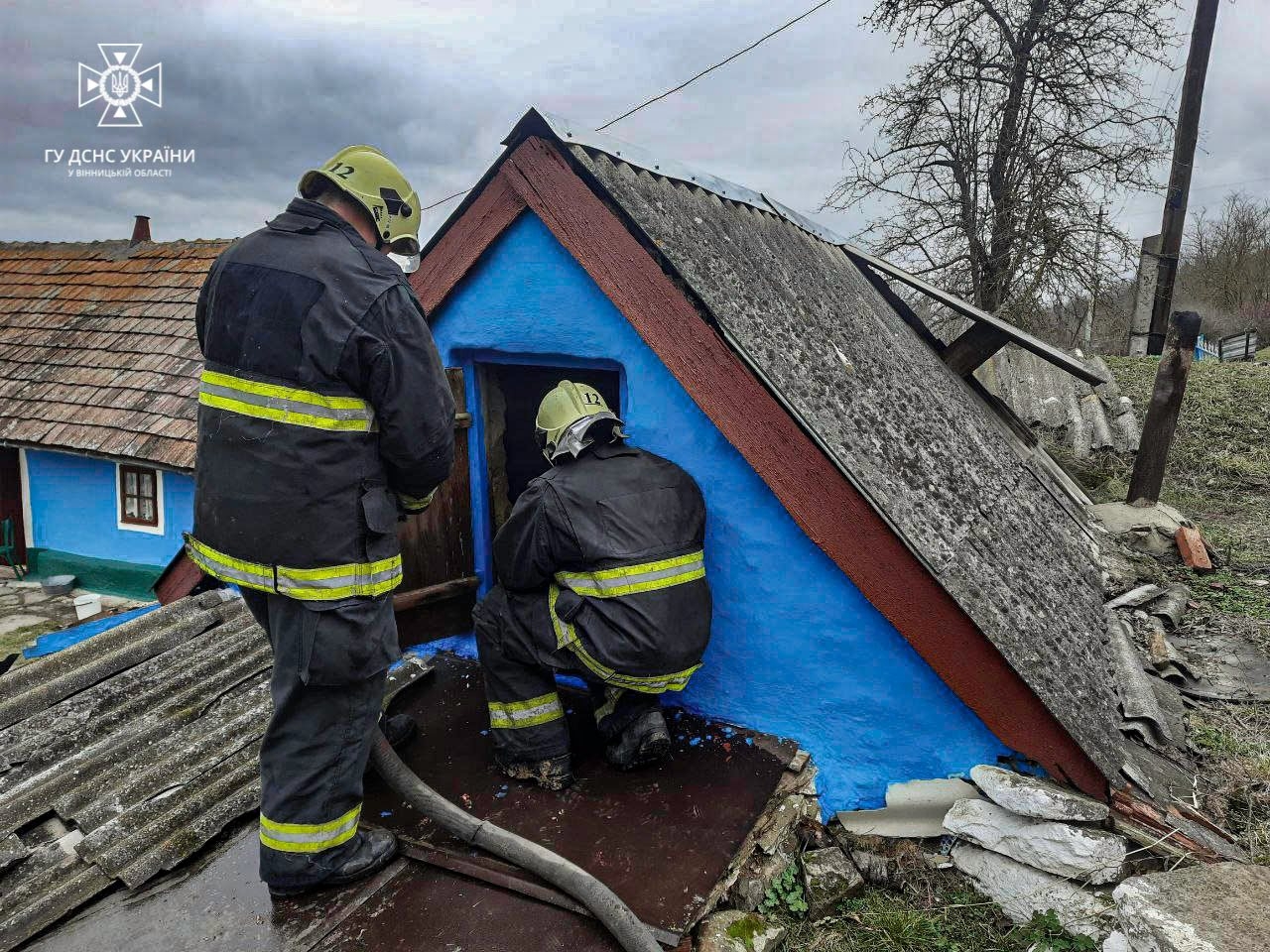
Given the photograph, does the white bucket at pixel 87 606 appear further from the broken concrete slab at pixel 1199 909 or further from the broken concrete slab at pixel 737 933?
the broken concrete slab at pixel 1199 909

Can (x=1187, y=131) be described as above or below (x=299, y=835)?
above

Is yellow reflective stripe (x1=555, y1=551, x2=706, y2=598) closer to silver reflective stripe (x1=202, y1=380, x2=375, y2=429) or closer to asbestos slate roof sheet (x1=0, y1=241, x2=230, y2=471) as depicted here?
silver reflective stripe (x1=202, y1=380, x2=375, y2=429)

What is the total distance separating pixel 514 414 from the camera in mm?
5078

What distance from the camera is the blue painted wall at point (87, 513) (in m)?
10.9

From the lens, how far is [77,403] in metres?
11.1

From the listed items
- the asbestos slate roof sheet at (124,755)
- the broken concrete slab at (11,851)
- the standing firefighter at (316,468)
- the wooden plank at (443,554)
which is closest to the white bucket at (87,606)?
the asbestos slate roof sheet at (124,755)

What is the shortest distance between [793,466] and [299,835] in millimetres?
2127

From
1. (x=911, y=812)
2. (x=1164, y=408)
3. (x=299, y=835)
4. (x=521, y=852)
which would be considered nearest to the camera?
(x=299, y=835)

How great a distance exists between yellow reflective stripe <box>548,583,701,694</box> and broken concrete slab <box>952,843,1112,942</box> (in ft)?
4.10

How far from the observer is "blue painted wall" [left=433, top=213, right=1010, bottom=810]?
296cm

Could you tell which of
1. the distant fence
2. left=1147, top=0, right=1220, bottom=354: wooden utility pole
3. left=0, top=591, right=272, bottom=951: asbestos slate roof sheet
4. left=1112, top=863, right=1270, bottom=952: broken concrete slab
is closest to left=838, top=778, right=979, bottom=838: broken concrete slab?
left=1112, top=863, right=1270, bottom=952: broken concrete slab

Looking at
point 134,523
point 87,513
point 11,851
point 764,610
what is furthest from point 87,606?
point 764,610

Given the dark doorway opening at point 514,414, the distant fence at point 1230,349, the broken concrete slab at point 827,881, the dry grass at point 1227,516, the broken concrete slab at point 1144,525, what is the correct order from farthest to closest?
the distant fence at point 1230,349 < the broken concrete slab at point 1144,525 < the dark doorway opening at point 514,414 < the dry grass at point 1227,516 < the broken concrete slab at point 827,881

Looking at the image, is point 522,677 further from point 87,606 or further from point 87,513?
point 87,513
